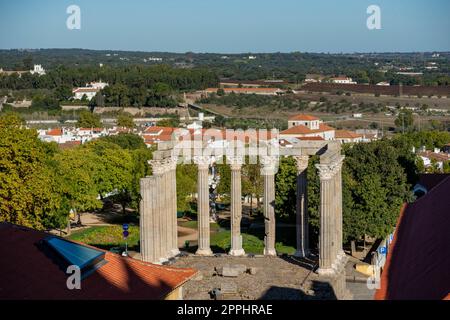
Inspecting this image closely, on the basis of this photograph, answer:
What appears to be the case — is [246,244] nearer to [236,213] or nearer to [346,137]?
[236,213]

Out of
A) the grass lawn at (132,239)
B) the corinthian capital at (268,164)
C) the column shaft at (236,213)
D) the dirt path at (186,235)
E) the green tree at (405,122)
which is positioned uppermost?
the corinthian capital at (268,164)

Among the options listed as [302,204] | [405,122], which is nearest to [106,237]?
[302,204]

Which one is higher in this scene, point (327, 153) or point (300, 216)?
point (327, 153)

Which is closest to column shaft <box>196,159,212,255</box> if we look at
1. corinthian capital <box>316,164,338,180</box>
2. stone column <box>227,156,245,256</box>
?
stone column <box>227,156,245,256</box>

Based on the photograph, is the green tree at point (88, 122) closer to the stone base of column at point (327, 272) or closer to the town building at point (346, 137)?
the town building at point (346, 137)

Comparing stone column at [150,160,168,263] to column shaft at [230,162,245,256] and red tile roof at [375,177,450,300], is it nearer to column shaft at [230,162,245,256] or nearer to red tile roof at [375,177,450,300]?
column shaft at [230,162,245,256]

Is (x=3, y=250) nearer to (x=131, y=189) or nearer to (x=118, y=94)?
(x=131, y=189)

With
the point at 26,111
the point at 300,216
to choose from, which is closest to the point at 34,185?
the point at 300,216

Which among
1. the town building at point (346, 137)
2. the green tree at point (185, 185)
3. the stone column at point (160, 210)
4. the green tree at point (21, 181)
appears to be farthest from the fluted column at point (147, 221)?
the town building at point (346, 137)
